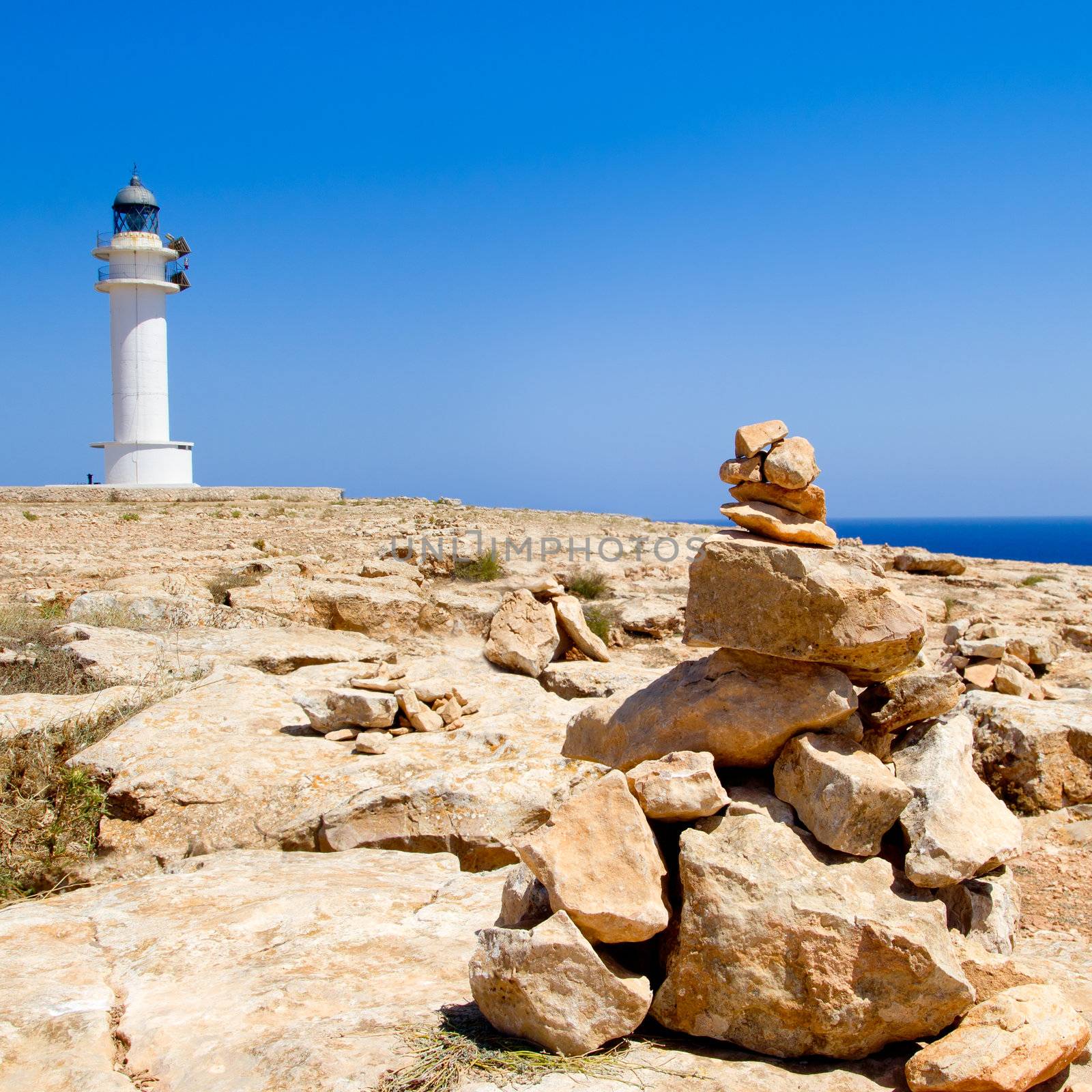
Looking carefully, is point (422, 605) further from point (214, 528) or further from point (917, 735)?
point (214, 528)

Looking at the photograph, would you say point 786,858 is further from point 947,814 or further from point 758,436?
point 758,436

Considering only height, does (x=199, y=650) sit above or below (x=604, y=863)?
above

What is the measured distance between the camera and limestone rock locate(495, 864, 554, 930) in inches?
138

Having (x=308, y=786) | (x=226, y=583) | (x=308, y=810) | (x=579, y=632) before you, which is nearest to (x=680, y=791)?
(x=308, y=810)

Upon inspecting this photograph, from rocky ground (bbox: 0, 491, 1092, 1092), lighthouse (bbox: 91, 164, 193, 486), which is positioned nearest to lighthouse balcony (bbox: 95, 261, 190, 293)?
lighthouse (bbox: 91, 164, 193, 486)

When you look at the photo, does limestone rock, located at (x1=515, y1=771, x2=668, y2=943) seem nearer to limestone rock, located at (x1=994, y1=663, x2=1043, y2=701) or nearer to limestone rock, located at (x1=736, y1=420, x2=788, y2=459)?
limestone rock, located at (x1=736, y1=420, x2=788, y2=459)

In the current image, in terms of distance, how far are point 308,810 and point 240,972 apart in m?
2.03

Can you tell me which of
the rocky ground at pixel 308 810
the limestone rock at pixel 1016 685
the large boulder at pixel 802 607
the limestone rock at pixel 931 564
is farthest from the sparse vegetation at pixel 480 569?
the large boulder at pixel 802 607

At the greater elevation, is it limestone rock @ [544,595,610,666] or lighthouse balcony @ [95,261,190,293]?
lighthouse balcony @ [95,261,190,293]

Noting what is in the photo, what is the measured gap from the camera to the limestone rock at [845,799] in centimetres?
355

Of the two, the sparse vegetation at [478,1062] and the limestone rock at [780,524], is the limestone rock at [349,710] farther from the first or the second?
the sparse vegetation at [478,1062]

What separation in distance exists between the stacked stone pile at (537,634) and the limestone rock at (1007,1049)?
607cm

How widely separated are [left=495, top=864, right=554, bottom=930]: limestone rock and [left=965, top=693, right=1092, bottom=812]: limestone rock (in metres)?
4.15

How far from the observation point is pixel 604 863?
3.44 meters
